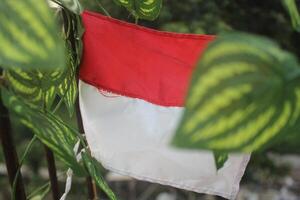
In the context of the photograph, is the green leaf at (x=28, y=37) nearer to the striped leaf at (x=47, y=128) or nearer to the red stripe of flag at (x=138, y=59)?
the striped leaf at (x=47, y=128)

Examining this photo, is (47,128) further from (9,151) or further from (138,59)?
(138,59)

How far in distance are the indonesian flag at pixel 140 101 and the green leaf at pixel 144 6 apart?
18mm

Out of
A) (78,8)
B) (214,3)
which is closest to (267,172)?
(214,3)

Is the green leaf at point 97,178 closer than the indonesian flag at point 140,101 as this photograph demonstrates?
Yes

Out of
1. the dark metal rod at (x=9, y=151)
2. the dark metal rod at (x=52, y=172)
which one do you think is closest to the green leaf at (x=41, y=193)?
the dark metal rod at (x=52, y=172)

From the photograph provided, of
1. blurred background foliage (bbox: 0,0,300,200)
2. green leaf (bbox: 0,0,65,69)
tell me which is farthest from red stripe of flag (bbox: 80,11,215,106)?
blurred background foliage (bbox: 0,0,300,200)

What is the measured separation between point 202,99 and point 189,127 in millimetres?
11

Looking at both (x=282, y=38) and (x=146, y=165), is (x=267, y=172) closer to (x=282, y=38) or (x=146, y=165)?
(x=282, y=38)

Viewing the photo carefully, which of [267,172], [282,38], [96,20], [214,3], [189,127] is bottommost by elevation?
[267,172]

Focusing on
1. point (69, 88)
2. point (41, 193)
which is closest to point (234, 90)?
point (69, 88)

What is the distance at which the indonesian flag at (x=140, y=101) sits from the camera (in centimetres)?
60

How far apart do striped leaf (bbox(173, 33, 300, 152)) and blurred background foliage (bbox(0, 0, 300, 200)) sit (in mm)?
1891

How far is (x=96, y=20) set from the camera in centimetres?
65

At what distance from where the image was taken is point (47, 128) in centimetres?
34
